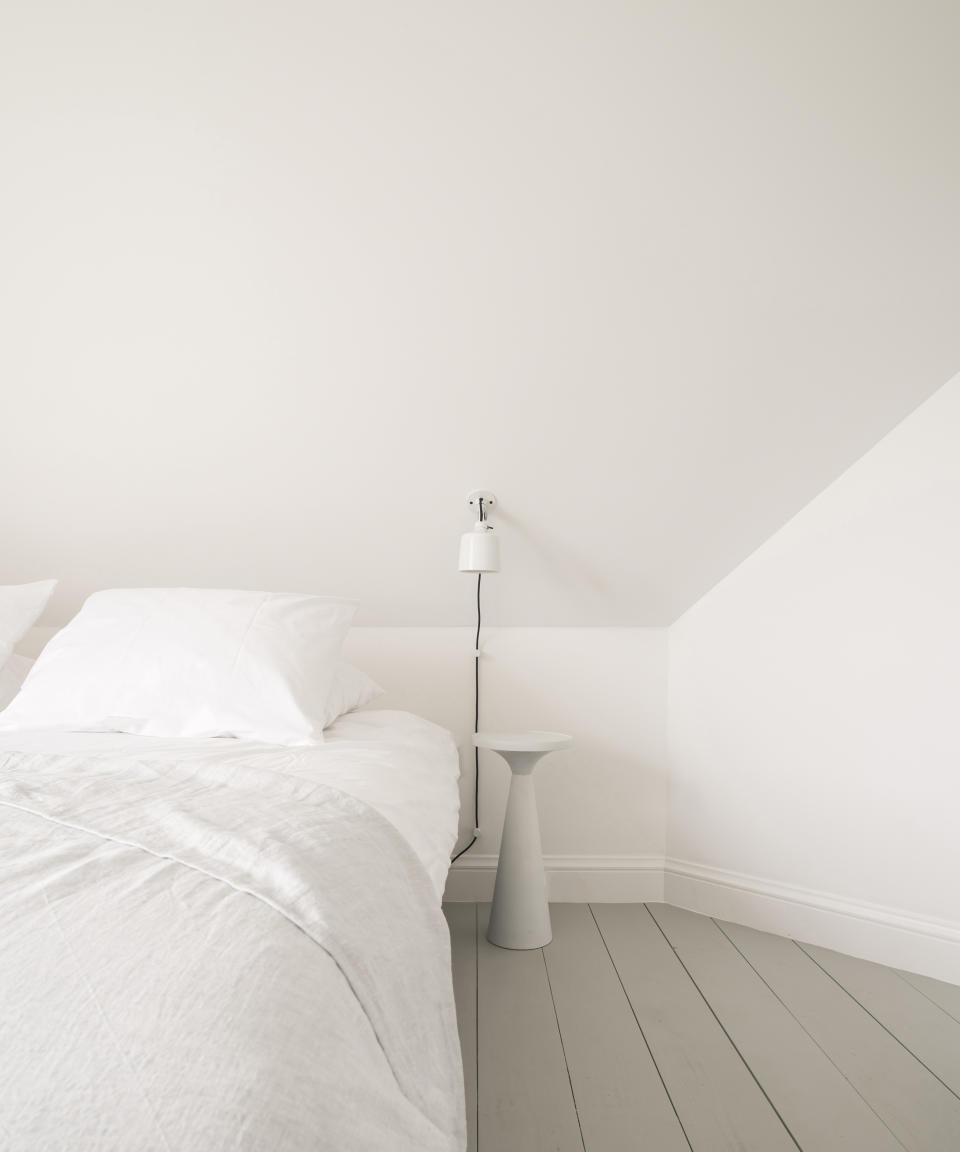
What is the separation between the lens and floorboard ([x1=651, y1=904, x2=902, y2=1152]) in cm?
139

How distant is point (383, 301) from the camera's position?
182 centimetres

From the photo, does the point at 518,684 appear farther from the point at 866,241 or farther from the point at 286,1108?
the point at 286,1108

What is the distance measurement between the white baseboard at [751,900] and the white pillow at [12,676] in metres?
1.36

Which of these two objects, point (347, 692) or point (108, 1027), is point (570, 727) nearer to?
point (347, 692)

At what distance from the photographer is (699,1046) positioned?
5.50 feet

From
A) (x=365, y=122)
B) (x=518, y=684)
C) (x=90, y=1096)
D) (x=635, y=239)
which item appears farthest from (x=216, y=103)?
(x=518, y=684)

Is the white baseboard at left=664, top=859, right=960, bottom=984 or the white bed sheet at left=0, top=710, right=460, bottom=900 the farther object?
the white baseboard at left=664, top=859, right=960, bottom=984

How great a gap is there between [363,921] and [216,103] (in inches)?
56.7

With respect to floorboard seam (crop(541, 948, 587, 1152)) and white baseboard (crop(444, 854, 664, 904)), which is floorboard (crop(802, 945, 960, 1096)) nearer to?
white baseboard (crop(444, 854, 664, 904))

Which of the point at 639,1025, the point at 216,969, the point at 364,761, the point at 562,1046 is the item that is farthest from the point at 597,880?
the point at 216,969

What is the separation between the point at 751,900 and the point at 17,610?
7.00ft

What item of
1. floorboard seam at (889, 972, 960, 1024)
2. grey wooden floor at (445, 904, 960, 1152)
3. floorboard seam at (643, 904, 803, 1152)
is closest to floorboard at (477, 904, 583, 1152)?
grey wooden floor at (445, 904, 960, 1152)

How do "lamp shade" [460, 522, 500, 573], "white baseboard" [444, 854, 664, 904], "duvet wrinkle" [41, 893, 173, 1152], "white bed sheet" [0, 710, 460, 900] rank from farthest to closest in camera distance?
"white baseboard" [444, 854, 664, 904] < "lamp shade" [460, 522, 500, 573] < "white bed sheet" [0, 710, 460, 900] < "duvet wrinkle" [41, 893, 173, 1152]

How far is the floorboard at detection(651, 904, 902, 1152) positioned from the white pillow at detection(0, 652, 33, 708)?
1822mm
